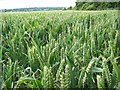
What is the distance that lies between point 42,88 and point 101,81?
200 mm

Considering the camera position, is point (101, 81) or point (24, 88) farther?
point (24, 88)

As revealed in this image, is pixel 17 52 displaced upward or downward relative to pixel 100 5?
downward

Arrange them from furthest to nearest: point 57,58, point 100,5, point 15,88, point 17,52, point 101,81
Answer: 1. point 100,5
2. point 17,52
3. point 57,58
4. point 15,88
5. point 101,81

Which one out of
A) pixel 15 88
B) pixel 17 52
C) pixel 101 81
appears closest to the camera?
pixel 101 81

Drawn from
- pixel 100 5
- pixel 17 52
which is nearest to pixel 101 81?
pixel 17 52

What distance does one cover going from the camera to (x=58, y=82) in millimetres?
884

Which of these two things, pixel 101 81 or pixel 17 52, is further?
pixel 17 52

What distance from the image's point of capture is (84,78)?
0.85 m

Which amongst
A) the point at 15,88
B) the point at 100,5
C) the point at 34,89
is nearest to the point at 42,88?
the point at 34,89

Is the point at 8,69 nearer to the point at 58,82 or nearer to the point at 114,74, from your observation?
the point at 58,82

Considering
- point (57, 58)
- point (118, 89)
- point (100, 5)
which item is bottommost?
point (118, 89)

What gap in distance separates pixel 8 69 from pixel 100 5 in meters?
22.1

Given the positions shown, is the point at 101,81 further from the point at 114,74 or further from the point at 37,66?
the point at 37,66

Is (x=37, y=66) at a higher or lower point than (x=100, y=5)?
lower
